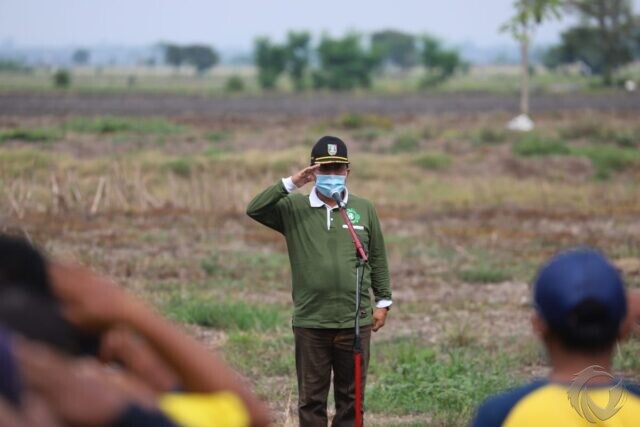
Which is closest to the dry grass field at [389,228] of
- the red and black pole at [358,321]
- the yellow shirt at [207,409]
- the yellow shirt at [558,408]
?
the red and black pole at [358,321]

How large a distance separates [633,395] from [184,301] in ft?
37.6

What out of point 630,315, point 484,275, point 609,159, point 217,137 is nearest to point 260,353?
point 484,275

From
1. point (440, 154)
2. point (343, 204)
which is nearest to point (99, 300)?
point (343, 204)

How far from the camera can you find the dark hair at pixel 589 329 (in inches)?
115

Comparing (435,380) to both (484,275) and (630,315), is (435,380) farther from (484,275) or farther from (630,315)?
(630,315)

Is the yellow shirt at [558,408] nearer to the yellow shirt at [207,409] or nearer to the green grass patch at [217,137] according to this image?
the yellow shirt at [207,409]

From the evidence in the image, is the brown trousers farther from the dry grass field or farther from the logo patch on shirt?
the logo patch on shirt

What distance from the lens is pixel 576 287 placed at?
2898mm

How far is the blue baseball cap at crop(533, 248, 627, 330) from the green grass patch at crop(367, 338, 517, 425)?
20.9 feet

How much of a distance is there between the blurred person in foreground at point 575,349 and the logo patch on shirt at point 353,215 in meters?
4.42

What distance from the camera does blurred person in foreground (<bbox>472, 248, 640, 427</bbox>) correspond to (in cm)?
292

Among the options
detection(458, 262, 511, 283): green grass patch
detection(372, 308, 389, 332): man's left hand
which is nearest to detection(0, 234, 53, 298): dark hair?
detection(372, 308, 389, 332): man's left hand

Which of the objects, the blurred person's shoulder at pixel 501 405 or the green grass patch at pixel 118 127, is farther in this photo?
the green grass patch at pixel 118 127

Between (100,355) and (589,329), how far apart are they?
1.15 m
